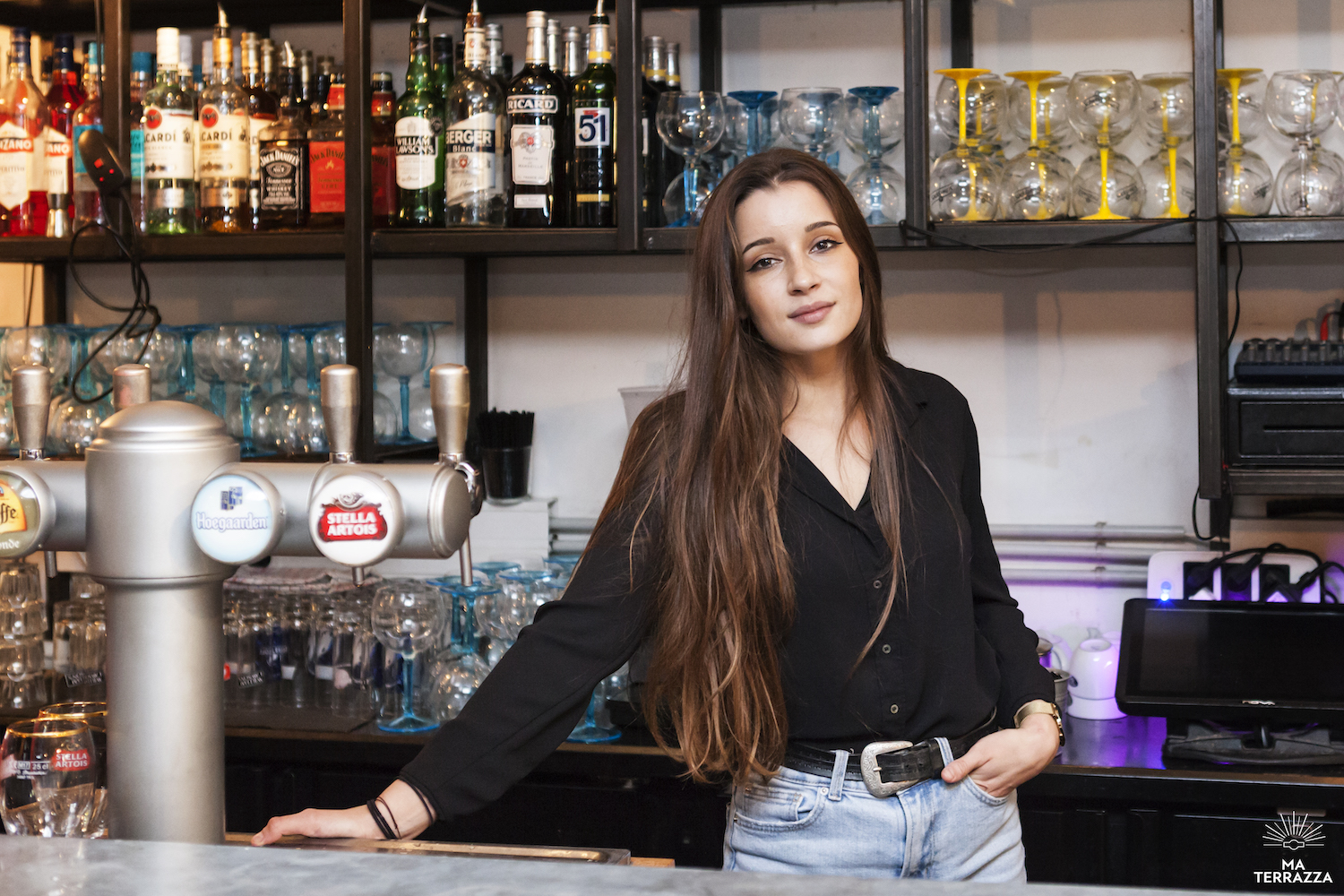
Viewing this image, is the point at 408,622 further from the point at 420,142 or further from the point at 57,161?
the point at 57,161

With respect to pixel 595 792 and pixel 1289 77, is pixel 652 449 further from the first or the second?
pixel 1289 77


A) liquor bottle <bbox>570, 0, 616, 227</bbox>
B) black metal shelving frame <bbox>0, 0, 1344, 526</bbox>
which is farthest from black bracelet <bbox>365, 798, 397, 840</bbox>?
liquor bottle <bbox>570, 0, 616, 227</bbox>

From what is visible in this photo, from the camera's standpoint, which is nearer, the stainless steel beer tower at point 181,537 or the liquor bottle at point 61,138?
the stainless steel beer tower at point 181,537

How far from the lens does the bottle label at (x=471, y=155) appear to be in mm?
2201

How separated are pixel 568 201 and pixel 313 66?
0.61m

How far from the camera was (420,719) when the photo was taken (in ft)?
7.01

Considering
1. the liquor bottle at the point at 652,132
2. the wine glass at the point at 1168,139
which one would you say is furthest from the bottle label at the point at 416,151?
the wine glass at the point at 1168,139

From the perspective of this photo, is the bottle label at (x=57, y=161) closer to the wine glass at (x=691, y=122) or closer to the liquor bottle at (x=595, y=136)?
the liquor bottle at (x=595, y=136)

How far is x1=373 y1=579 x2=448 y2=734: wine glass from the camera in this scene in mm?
2090

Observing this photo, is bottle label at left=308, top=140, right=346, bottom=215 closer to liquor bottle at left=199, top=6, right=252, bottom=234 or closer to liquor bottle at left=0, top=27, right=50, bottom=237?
liquor bottle at left=199, top=6, right=252, bottom=234

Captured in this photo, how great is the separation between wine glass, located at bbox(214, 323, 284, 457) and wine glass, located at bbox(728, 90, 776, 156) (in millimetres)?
944

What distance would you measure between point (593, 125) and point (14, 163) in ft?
3.72

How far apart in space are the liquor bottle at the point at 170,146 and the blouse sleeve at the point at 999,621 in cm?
149

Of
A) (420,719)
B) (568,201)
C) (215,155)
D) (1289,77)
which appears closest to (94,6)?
(215,155)
